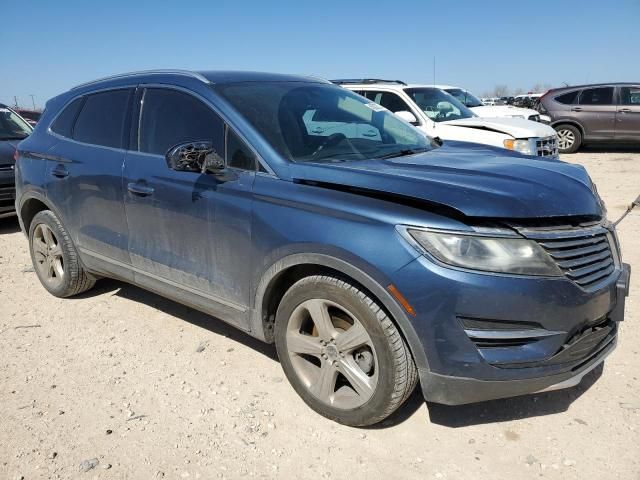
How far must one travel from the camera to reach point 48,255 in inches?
183

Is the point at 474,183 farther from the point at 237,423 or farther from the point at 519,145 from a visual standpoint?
the point at 519,145

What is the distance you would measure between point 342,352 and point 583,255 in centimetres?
122

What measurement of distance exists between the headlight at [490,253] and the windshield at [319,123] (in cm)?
Answer: 98

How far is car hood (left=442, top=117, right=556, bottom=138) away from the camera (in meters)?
7.80

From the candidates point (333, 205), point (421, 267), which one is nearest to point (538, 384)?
point (421, 267)

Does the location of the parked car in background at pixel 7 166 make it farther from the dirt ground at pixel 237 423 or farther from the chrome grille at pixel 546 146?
the chrome grille at pixel 546 146

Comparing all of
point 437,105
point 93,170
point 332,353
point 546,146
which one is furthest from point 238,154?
point 437,105

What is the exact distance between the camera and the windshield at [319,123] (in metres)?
3.07

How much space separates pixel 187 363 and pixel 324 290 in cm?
138

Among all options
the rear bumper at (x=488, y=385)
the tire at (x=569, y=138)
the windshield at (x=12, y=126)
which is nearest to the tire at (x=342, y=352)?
the rear bumper at (x=488, y=385)

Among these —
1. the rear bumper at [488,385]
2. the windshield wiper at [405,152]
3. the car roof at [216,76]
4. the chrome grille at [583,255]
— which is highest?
the car roof at [216,76]

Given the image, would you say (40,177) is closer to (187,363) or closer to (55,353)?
(55,353)

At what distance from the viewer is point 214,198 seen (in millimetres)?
3062

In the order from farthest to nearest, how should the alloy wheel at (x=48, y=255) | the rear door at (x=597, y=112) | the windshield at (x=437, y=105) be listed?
the rear door at (x=597, y=112)
the windshield at (x=437, y=105)
the alloy wheel at (x=48, y=255)
